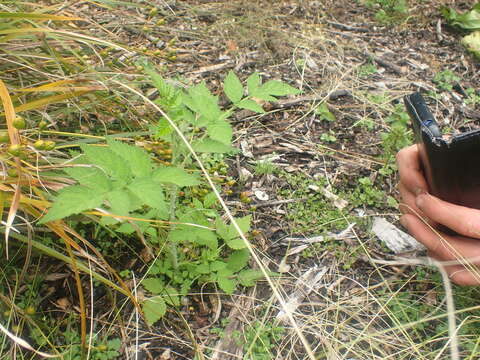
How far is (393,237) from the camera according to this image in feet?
5.72

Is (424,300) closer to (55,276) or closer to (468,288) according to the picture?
(468,288)

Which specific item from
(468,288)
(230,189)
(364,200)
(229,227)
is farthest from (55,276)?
(468,288)

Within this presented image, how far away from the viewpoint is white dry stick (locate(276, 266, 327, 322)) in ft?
4.88

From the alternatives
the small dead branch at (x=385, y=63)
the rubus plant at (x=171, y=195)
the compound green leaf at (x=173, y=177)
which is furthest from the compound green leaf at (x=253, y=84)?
the small dead branch at (x=385, y=63)

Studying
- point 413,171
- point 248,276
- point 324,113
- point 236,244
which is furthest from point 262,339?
point 324,113

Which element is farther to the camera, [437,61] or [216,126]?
[437,61]

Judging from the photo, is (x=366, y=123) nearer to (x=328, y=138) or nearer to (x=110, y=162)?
(x=328, y=138)

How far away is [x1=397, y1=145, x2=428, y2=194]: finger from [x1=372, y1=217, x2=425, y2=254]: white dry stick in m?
0.31

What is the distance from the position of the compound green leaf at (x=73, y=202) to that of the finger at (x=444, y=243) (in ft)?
3.38

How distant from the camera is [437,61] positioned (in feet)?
9.20

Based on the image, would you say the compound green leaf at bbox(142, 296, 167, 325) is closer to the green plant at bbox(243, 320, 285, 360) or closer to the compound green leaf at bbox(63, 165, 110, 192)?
the green plant at bbox(243, 320, 285, 360)

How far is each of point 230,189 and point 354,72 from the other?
47.0 inches

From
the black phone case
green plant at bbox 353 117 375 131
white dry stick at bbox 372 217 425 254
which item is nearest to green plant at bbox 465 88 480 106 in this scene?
green plant at bbox 353 117 375 131

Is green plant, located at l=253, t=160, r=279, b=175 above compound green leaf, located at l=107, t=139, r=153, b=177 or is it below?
below
